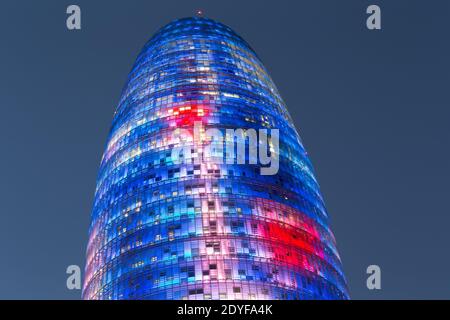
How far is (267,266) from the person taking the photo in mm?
132125

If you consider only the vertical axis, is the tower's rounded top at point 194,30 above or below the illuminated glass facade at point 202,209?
above

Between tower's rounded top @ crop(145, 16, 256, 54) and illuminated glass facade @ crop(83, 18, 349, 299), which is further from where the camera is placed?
tower's rounded top @ crop(145, 16, 256, 54)

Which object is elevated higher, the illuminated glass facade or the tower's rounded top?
the tower's rounded top

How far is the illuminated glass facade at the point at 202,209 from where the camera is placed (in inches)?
5167

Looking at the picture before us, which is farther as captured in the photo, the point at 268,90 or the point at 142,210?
the point at 268,90

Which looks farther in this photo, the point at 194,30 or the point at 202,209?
the point at 194,30

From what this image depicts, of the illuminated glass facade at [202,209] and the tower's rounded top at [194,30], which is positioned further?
the tower's rounded top at [194,30]

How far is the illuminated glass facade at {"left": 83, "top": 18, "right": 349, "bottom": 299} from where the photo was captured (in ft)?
431

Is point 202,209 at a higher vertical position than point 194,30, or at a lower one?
lower

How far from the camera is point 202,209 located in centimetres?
13888

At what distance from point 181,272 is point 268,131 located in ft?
128
